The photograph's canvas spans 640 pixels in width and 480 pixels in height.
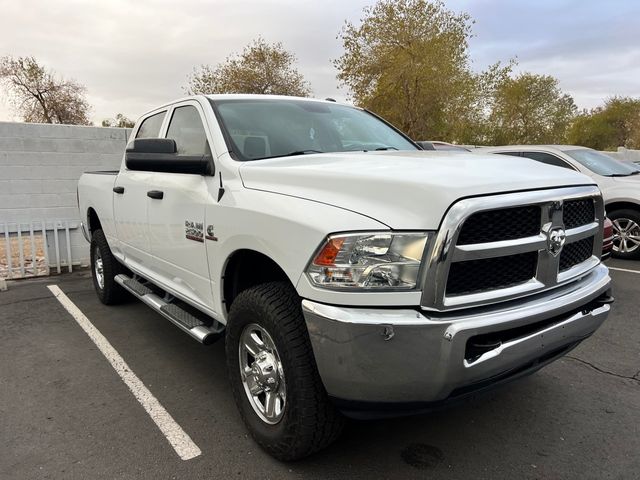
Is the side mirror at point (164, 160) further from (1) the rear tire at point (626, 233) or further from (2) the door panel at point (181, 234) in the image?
(1) the rear tire at point (626, 233)

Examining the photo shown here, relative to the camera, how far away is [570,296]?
2414 mm

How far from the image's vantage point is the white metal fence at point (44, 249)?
6.95 meters

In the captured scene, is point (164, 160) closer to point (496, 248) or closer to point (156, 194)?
point (156, 194)

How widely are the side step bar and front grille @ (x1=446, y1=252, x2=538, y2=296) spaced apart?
1648 mm

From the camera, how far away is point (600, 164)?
8.36 m

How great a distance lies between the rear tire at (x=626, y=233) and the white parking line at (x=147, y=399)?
7.32m

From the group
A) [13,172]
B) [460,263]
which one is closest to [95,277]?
[13,172]

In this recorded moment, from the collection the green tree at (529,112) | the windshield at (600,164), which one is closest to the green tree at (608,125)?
the green tree at (529,112)

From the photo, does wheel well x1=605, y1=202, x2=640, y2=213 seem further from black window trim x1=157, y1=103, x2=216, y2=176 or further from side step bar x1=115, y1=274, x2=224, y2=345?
side step bar x1=115, y1=274, x2=224, y2=345

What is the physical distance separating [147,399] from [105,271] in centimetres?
238

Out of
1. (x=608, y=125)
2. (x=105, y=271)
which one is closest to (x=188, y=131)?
(x=105, y=271)

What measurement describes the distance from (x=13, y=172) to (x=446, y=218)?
26.6 ft

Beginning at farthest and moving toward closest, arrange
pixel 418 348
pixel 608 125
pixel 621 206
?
pixel 608 125, pixel 621 206, pixel 418 348

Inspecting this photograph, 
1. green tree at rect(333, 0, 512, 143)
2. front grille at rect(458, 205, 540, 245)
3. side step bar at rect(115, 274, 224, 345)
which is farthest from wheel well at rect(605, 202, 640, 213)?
green tree at rect(333, 0, 512, 143)
